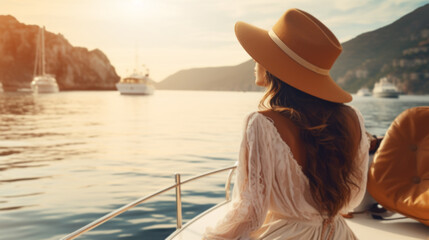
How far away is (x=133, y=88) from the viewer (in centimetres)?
10656

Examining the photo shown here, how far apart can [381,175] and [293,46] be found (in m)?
2.12

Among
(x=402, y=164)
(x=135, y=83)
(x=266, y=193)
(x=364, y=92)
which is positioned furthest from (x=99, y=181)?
(x=364, y=92)

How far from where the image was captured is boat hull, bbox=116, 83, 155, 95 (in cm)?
10488

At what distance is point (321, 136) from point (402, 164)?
202 centimetres

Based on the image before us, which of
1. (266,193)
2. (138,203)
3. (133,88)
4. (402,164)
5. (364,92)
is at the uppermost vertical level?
(133,88)

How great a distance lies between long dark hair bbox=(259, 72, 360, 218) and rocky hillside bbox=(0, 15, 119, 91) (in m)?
158

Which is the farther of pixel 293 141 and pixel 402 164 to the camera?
pixel 402 164

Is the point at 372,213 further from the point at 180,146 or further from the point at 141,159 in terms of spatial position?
the point at 180,146

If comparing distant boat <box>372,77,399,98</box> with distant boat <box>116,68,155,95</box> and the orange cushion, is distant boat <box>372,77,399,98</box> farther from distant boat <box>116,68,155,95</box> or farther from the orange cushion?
the orange cushion

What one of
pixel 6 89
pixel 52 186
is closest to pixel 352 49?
pixel 6 89

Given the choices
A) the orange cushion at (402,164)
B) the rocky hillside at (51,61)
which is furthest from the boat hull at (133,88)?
the orange cushion at (402,164)

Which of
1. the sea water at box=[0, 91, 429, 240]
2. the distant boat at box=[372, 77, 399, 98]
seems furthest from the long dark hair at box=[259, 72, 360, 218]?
A: the distant boat at box=[372, 77, 399, 98]

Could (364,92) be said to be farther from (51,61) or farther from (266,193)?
(266,193)

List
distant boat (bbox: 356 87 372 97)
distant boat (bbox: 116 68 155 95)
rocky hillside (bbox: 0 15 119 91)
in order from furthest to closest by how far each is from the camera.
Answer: rocky hillside (bbox: 0 15 119 91)
distant boat (bbox: 356 87 372 97)
distant boat (bbox: 116 68 155 95)
